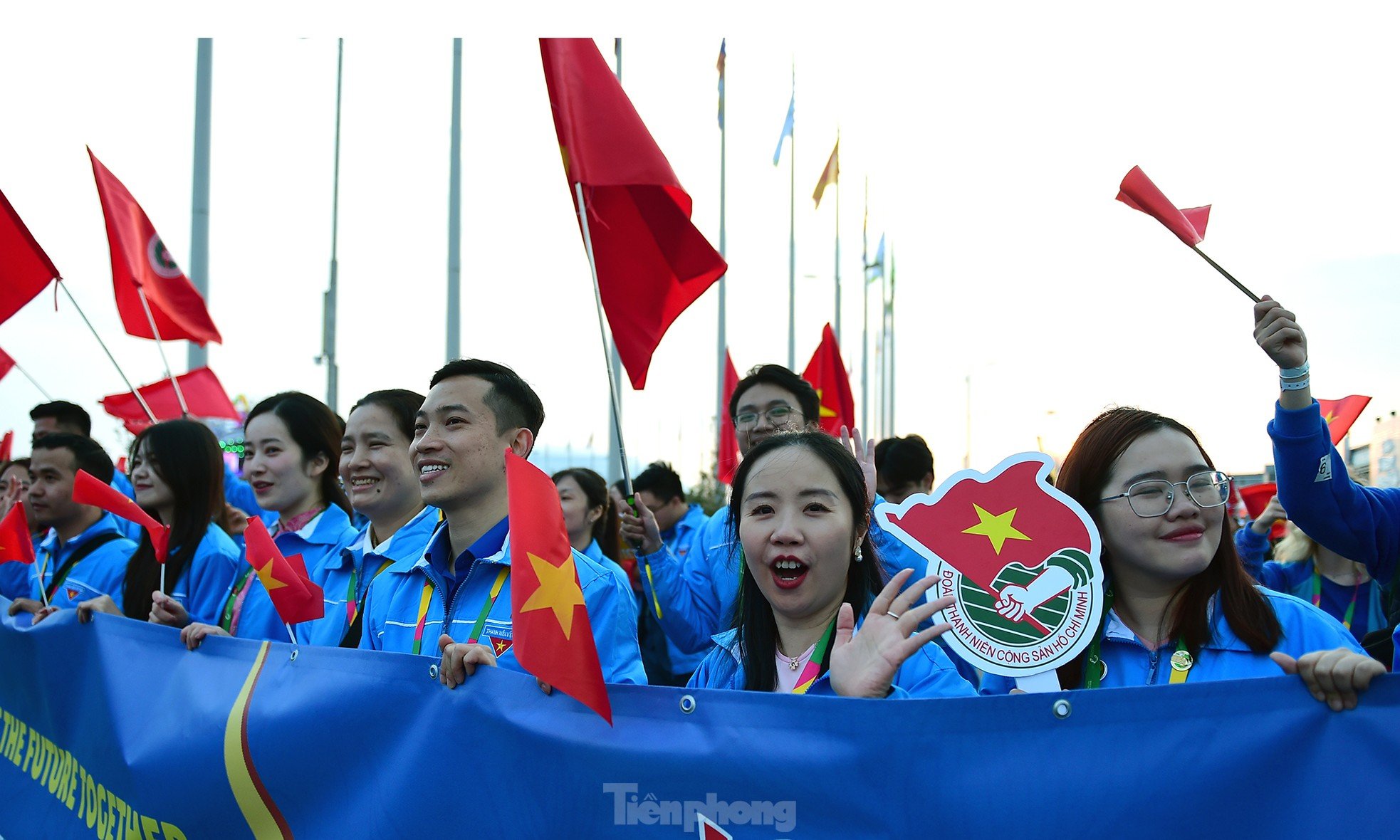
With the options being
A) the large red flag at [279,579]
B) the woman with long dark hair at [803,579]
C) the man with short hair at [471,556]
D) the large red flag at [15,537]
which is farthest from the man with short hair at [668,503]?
the woman with long dark hair at [803,579]

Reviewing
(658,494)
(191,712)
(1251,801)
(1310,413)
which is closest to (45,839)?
(191,712)

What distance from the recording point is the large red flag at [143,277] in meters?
6.63

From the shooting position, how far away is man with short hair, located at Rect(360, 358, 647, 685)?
2.73 m

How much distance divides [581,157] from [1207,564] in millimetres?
2969

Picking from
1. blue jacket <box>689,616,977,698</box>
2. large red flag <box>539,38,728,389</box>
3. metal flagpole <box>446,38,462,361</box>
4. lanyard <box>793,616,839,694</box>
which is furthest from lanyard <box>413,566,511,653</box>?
metal flagpole <box>446,38,462,361</box>

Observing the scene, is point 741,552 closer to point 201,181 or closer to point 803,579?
point 803,579

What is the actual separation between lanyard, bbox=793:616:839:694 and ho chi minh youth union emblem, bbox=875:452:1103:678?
1.26 ft

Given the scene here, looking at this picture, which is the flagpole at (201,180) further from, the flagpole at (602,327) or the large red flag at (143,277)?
the flagpole at (602,327)

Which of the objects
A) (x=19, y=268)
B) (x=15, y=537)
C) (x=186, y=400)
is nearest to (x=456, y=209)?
(x=186, y=400)

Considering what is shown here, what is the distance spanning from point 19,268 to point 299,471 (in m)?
1.84

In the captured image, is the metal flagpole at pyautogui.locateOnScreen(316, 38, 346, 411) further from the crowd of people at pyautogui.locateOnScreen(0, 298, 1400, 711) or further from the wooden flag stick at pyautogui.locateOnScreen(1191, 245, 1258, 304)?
the wooden flag stick at pyautogui.locateOnScreen(1191, 245, 1258, 304)

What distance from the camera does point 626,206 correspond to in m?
4.62

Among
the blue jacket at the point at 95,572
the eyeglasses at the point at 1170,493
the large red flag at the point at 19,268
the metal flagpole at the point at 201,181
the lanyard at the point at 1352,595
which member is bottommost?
the lanyard at the point at 1352,595

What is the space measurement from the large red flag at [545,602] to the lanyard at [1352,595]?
4263 mm
